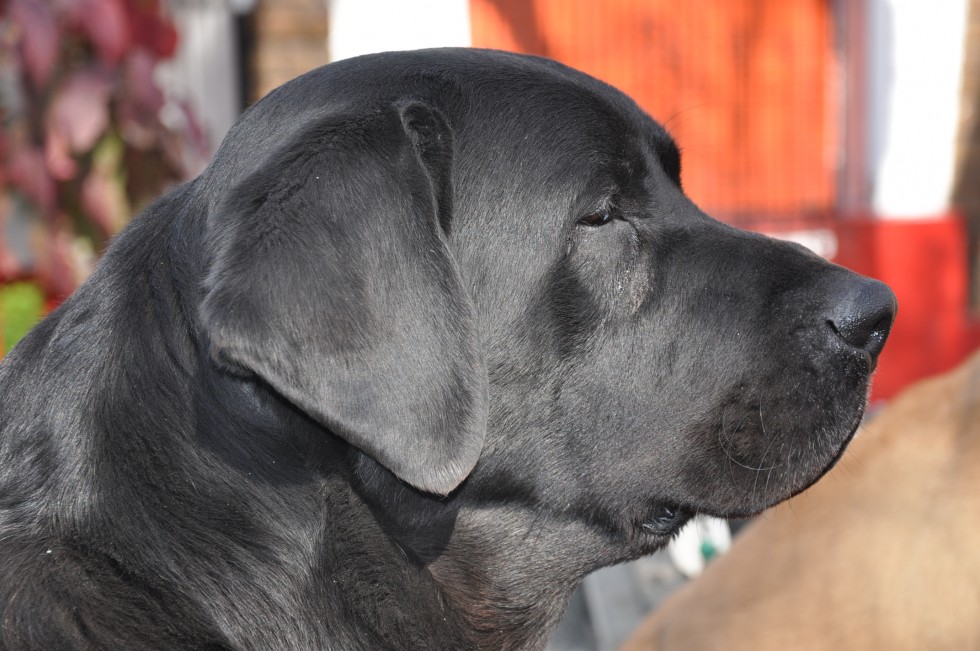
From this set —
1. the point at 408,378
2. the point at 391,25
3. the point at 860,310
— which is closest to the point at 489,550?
the point at 408,378

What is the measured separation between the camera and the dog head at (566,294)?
1.89m

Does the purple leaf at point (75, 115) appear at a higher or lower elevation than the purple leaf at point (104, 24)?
lower

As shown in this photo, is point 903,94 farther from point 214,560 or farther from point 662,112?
point 214,560

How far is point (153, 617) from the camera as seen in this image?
1.86m

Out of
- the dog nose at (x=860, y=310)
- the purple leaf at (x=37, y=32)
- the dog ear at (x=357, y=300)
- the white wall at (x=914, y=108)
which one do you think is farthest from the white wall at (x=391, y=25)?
the dog ear at (x=357, y=300)

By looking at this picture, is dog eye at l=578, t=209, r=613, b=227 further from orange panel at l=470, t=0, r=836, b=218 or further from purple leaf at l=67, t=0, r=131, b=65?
orange panel at l=470, t=0, r=836, b=218

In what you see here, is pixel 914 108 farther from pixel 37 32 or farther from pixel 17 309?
pixel 17 309

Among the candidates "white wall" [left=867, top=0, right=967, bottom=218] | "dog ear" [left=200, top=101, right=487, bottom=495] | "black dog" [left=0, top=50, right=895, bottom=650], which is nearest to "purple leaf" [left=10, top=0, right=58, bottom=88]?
"black dog" [left=0, top=50, right=895, bottom=650]

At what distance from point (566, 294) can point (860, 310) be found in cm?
58

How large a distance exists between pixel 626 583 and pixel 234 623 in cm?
292

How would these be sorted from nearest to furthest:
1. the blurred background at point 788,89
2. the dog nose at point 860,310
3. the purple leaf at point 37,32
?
the dog nose at point 860,310 < the purple leaf at point 37,32 < the blurred background at point 788,89

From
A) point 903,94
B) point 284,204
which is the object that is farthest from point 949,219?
point 284,204

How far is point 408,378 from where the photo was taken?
1.83 m

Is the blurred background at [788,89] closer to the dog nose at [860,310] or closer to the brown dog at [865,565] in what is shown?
the brown dog at [865,565]
